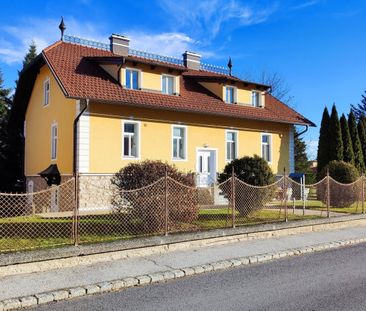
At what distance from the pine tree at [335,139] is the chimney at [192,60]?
8.87 metres

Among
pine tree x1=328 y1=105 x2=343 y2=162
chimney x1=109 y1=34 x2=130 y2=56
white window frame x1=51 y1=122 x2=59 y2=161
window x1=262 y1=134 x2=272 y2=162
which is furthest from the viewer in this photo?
pine tree x1=328 y1=105 x2=343 y2=162

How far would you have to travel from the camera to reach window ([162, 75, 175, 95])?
2280cm

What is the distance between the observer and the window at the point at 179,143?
22.6 metres

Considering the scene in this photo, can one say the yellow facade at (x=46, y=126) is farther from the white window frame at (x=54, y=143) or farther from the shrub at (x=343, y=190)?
the shrub at (x=343, y=190)

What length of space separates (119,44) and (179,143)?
6694 mm

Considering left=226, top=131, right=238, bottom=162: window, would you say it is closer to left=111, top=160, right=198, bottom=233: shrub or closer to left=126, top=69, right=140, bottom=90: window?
left=126, top=69, right=140, bottom=90: window

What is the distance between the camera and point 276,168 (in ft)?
87.4

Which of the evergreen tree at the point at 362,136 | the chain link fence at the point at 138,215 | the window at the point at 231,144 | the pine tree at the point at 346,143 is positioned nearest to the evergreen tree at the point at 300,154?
the evergreen tree at the point at 362,136

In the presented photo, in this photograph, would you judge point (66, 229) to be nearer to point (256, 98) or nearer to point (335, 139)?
point (256, 98)

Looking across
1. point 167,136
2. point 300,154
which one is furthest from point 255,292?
point 300,154

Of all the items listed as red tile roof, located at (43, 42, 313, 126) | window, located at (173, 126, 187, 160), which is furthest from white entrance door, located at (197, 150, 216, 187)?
red tile roof, located at (43, 42, 313, 126)

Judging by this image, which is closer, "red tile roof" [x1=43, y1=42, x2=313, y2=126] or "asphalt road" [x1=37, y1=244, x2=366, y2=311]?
"asphalt road" [x1=37, y1=244, x2=366, y2=311]

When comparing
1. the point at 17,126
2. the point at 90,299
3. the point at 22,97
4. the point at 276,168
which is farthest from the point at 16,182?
the point at 90,299

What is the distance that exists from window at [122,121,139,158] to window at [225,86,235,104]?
20.8ft
